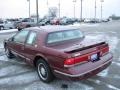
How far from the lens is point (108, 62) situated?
6438 millimetres

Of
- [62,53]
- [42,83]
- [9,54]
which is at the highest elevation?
[62,53]

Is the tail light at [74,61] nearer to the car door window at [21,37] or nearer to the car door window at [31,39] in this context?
the car door window at [31,39]

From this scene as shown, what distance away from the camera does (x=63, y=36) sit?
6.84m

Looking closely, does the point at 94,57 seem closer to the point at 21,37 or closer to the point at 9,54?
the point at 21,37

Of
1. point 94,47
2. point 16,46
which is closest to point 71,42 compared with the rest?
point 94,47

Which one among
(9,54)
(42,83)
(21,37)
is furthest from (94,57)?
(9,54)

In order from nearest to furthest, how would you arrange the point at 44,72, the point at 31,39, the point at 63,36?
1. the point at 44,72
2. the point at 63,36
3. the point at 31,39

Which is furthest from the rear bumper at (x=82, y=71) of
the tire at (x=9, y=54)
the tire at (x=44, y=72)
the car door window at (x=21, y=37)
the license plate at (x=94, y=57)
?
the tire at (x=9, y=54)

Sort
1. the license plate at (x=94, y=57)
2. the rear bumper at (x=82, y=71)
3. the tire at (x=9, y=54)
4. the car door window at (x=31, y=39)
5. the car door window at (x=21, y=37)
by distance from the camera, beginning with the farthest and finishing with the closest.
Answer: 1. the tire at (x=9, y=54)
2. the car door window at (x=21, y=37)
3. the car door window at (x=31, y=39)
4. the license plate at (x=94, y=57)
5. the rear bumper at (x=82, y=71)

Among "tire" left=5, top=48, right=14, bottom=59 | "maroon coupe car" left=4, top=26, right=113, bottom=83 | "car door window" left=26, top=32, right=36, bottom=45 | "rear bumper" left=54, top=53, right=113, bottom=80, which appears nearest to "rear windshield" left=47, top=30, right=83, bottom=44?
"maroon coupe car" left=4, top=26, right=113, bottom=83

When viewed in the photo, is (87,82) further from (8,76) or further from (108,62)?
(8,76)

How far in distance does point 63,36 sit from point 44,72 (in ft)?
4.07

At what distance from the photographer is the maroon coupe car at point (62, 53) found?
5520mm

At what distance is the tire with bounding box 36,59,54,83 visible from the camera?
621cm
